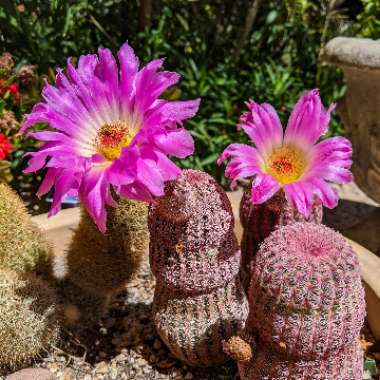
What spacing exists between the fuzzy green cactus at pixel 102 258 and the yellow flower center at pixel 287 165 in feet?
1.22

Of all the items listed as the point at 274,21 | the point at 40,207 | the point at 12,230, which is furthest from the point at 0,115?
the point at 274,21

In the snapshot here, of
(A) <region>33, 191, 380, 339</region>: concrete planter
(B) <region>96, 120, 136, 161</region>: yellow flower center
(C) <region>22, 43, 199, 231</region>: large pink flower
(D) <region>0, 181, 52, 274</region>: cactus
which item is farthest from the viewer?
(A) <region>33, 191, 380, 339</region>: concrete planter

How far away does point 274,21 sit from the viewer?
3.02 metres

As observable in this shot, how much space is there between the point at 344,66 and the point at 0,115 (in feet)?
3.76

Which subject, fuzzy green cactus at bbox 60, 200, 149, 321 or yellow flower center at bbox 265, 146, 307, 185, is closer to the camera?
yellow flower center at bbox 265, 146, 307, 185

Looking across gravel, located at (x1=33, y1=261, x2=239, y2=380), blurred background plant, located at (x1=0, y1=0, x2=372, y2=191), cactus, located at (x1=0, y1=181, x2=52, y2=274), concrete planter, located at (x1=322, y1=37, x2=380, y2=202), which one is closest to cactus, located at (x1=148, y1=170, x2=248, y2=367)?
gravel, located at (x1=33, y1=261, x2=239, y2=380)

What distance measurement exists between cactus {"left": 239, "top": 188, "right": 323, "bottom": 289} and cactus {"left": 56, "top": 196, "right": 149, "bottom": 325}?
260 mm

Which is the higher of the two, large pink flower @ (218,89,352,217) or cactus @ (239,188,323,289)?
large pink flower @ (218,89,352,217)

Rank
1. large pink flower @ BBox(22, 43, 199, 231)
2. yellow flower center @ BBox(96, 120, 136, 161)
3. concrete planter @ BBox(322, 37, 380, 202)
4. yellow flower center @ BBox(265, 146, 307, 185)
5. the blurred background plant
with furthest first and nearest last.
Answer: the blurred background plant < concrete planter @ BBox(322, 37, 380, 202) < yellow flower center @ BBox(265, 146, 307, 185) < yellow flower center @ BBox(96, 120, 136, 161) < large pink flower @ BBox(22, 43, 199, 231)

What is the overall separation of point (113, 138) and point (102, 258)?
1.69 ft

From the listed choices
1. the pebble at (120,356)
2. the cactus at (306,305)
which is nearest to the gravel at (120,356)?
the pebble at (120,356)

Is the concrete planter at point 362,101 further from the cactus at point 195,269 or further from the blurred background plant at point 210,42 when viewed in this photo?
the cactus at point 195,269

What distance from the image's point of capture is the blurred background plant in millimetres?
2502

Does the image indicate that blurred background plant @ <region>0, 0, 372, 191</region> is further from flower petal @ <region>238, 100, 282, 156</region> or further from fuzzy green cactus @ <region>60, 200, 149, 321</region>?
flower petal @ <region>238, 100, 282, 156</region>
